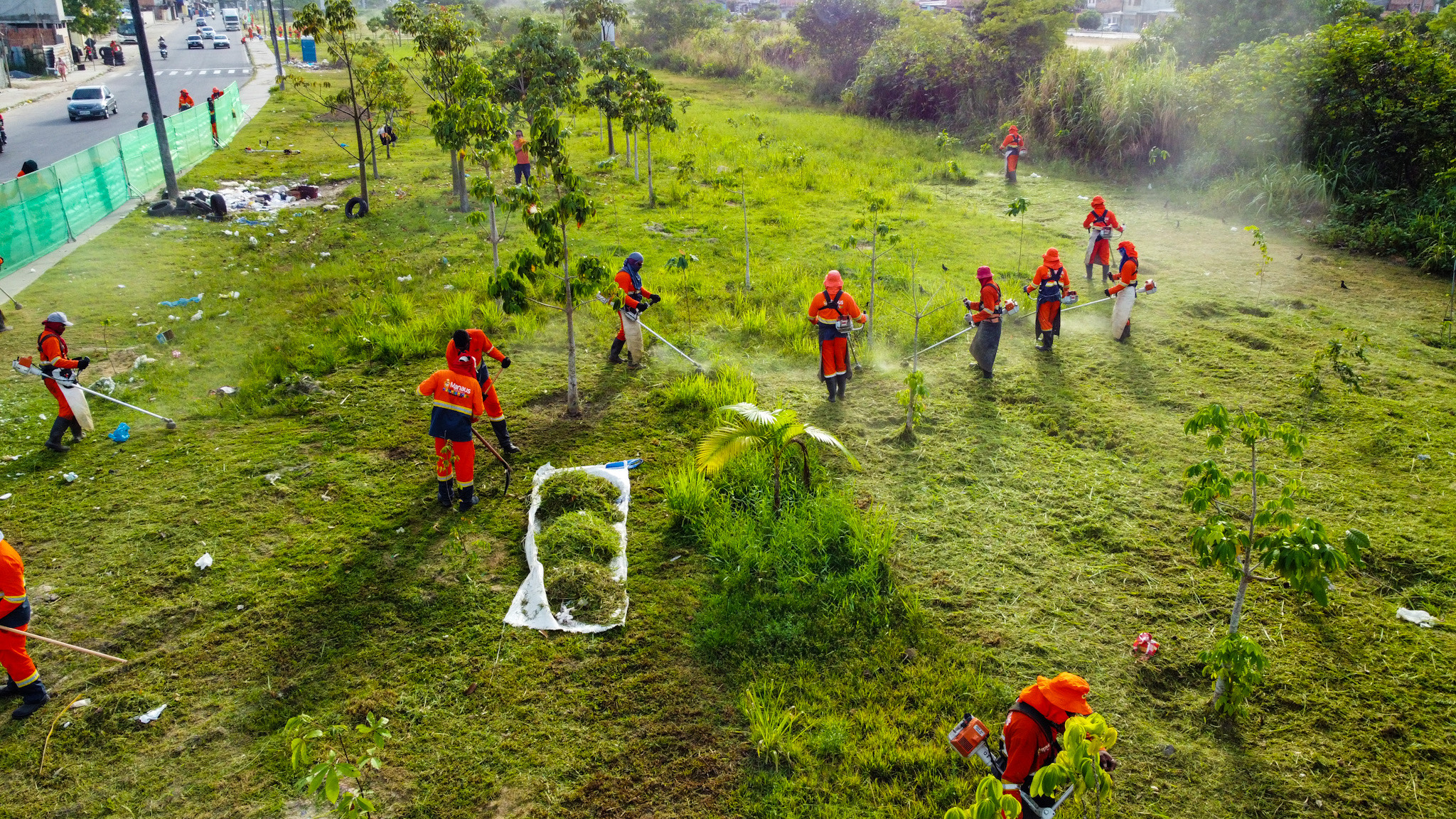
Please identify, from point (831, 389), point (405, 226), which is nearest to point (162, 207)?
point (405, 226)

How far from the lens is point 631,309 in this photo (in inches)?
379

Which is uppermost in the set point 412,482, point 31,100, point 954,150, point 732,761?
point 31,100

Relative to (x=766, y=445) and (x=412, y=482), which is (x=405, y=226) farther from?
(x=766, y=445)

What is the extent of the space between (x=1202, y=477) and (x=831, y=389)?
4589 mm

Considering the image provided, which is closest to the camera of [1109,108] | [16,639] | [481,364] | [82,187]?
[16,639]

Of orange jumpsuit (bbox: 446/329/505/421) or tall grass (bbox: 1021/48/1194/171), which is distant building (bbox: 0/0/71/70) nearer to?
tall grass (bbox: 1021/48/1194/171)

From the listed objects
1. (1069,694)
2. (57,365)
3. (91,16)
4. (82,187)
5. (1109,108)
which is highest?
(91,16)

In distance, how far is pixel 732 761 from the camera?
4.88 m

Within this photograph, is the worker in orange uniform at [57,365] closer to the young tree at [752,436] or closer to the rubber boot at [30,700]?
the rubber boot at [30,700]

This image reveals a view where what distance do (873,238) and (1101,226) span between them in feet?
10.9

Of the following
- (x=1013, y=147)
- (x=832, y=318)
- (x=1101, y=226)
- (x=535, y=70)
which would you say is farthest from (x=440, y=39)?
(x=1013, y=147)

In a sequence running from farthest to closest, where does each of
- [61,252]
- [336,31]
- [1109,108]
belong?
1. [1109,108]
2. [336,31]
3. [61,252]

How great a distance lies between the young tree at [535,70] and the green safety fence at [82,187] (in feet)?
24.7

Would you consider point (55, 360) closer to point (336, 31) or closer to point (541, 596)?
point (541, 596)
